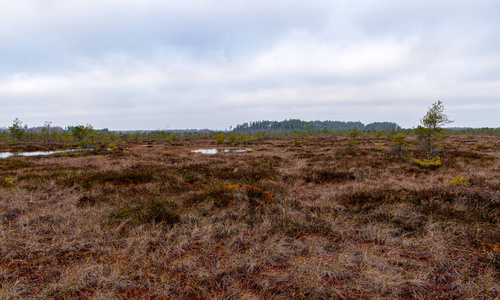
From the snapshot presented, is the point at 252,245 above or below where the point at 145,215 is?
below

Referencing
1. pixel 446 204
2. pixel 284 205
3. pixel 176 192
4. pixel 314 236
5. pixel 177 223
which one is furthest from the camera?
pixel 176 192

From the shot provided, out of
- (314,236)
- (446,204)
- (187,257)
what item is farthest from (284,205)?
(446,204)

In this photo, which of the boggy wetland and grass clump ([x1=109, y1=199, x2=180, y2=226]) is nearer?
the boggy wetland

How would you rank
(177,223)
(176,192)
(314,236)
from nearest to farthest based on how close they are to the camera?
1. (314,236)
2. (177,223)
3. (176,192)

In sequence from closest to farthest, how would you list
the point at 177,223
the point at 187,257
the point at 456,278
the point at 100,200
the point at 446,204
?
the point at 456,278 < the point at 187,257 < the point at 177,223 < the point at 446,204 < the point at 100,200

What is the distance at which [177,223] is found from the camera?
5.48 meters

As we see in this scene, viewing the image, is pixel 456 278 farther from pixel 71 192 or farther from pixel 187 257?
pixel 71 192

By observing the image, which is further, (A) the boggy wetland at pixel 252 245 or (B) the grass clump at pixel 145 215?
(B) the grass clump at pixel 145 215

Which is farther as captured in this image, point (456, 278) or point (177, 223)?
point (177, 223)

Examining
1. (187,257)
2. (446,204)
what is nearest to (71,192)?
(187,257)

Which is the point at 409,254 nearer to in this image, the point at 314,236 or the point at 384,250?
the point at 384,250

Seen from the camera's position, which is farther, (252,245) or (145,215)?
(145,215)

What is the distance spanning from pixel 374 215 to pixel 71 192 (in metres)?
11.4

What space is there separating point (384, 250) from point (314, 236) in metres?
1.40
